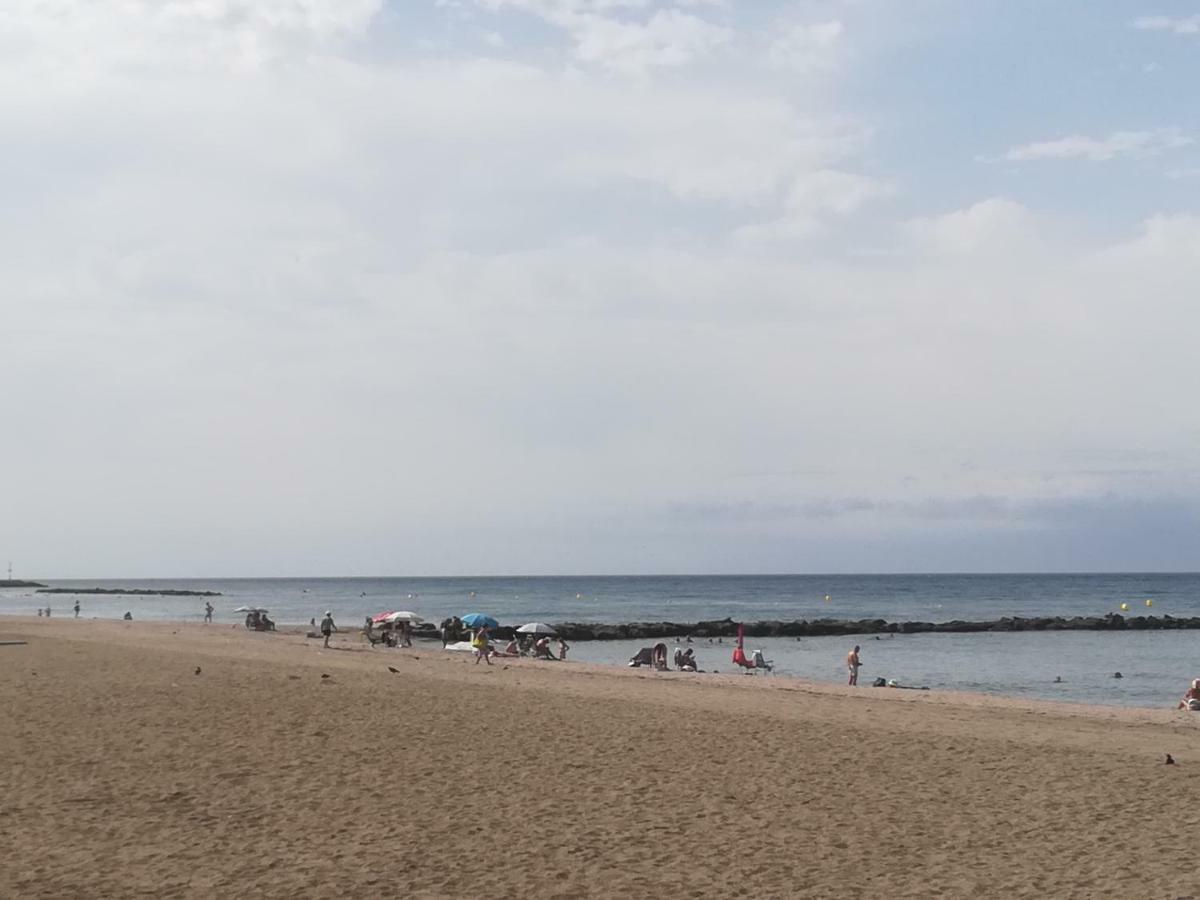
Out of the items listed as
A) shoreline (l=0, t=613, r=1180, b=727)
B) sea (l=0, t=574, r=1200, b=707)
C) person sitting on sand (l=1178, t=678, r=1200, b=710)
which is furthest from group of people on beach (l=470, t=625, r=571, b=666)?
person sitting on sand (l=1178, t=678, r=1200, b=710)

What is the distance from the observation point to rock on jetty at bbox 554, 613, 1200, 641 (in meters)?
60.4

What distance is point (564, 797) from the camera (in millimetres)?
11305

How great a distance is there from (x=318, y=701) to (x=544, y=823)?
900 cm

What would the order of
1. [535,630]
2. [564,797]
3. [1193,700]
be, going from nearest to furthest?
1. [564,797]
2. [1193,700]
3. [535,630]

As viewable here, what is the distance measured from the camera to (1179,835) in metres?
10.1

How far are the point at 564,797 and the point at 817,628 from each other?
5719 cm

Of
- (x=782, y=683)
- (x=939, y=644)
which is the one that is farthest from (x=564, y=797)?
(x=939, y=644)

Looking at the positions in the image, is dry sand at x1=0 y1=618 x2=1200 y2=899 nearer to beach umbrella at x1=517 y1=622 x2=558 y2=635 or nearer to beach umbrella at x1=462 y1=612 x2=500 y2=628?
beach umbrella at x1=462 y1=612 x2=500 y2=628

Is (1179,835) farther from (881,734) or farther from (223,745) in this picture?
(223,745)

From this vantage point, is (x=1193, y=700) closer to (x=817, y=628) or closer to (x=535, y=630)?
(x=535, y=630)

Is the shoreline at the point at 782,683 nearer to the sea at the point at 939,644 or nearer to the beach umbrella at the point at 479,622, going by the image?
the beach umbrella at the point at 479,622

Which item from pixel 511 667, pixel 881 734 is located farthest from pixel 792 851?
pixel 511 667

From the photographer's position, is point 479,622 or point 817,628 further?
point 817,628

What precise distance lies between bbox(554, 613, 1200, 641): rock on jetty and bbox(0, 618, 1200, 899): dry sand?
40.3 m
